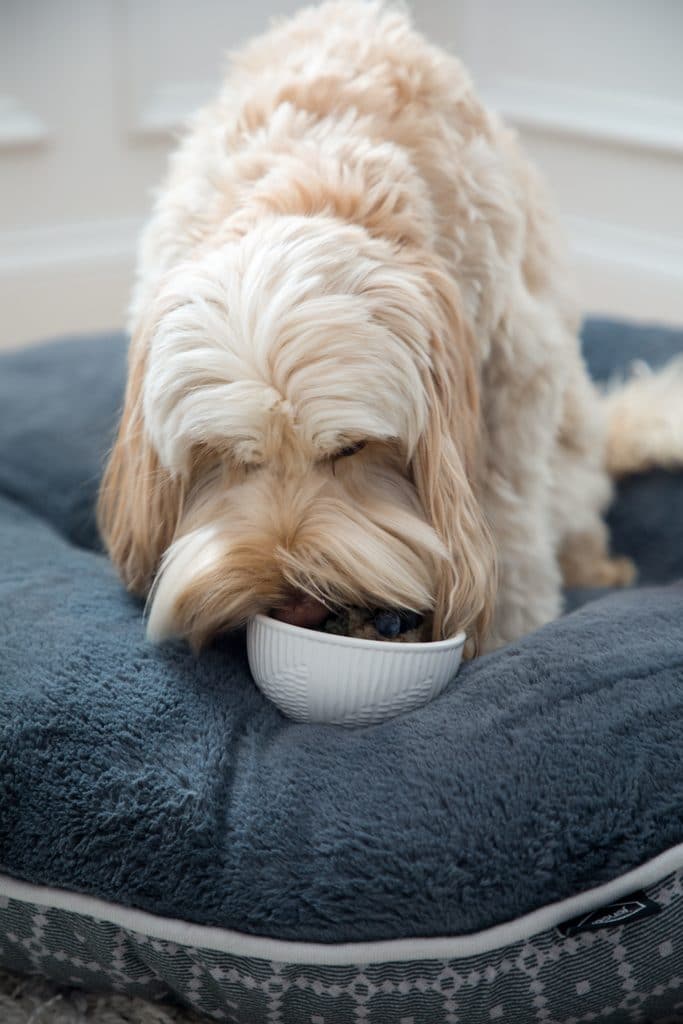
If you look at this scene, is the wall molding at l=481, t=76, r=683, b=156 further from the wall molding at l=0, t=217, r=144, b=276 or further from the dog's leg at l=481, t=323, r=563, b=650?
the dog's leg at l=481, t=323, r=563, b=650

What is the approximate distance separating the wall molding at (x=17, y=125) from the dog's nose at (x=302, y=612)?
76.2 inches

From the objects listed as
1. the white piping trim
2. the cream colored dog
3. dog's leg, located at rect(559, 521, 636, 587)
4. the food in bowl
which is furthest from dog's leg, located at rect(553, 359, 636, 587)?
the white piping trim

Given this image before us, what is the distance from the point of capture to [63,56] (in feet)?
9.10

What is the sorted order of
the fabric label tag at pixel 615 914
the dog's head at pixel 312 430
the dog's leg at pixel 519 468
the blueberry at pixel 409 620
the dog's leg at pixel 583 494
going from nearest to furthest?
the fabric label tag at pixel 615 914, the dog's head at pixel 312 430, the blueberry at pixel 409 620, the dog's leg at pixel 519 468, the dog's leg at pixel 583 494

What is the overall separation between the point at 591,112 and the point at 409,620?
6.63 feet

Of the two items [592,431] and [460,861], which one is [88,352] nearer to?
[592,431]

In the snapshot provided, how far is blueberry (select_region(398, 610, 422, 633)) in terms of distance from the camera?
129 cm

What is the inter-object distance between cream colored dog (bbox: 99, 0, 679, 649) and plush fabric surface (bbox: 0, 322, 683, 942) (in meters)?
0.10

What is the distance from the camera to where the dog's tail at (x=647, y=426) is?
6.56 ft

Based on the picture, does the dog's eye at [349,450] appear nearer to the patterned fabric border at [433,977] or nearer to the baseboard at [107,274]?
the patterned fabric border at [433,977]

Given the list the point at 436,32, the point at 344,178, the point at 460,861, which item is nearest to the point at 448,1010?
the point at 460,861

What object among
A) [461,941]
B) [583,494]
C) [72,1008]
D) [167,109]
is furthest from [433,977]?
[167,109]

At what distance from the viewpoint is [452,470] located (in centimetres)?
127

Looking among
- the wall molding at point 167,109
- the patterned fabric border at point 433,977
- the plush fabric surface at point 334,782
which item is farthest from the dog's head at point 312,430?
the wall molding at point 167,109
